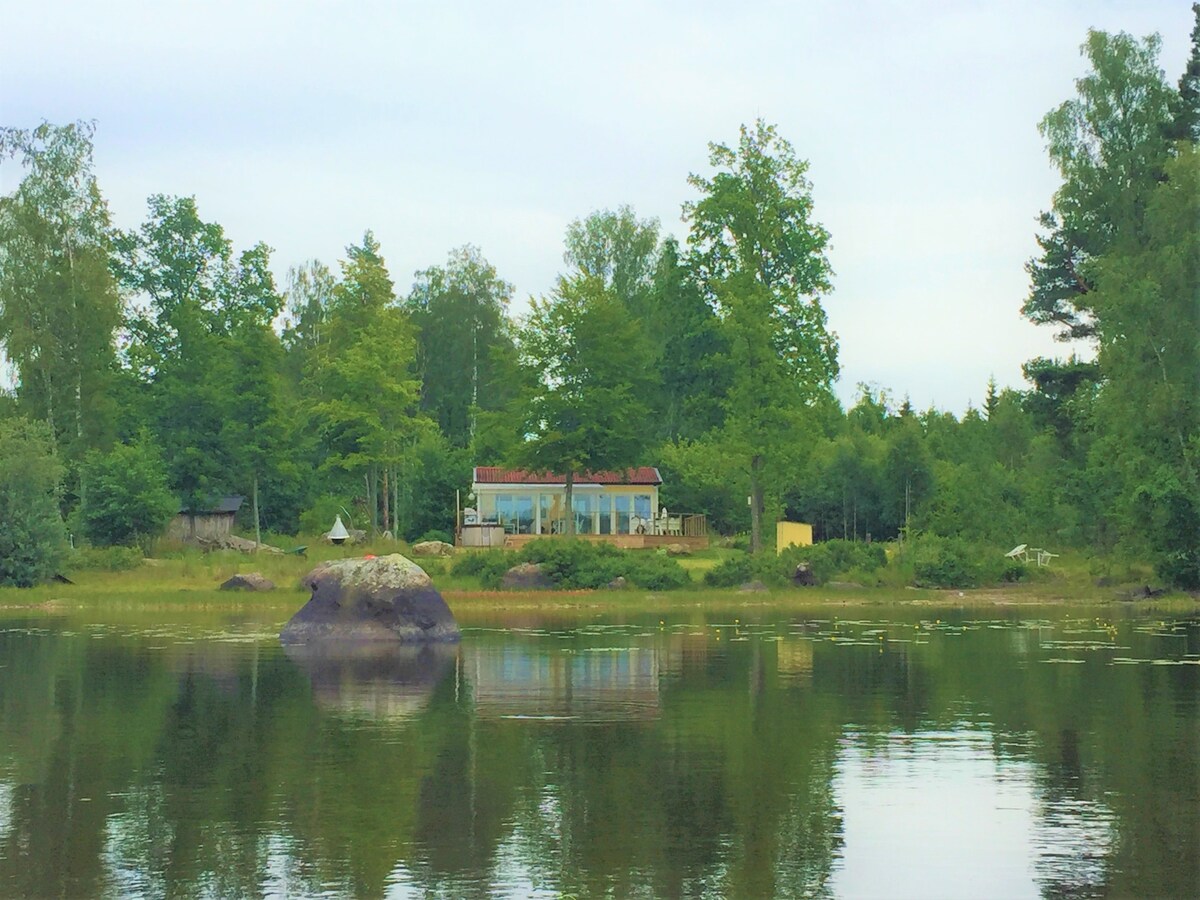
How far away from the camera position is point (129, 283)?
101875 millimetres

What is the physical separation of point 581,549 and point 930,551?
12677mm

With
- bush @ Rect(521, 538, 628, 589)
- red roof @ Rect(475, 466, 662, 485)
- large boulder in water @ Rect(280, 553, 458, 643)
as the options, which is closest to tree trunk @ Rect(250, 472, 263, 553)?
red roof @ Rect(475, 466, 662, 485)

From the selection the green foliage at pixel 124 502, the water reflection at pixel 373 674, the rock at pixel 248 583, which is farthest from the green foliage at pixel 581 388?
the water reflection at pixel 373 674

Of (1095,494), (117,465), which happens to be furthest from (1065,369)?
(117,465)

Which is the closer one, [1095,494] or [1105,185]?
[1095,494]

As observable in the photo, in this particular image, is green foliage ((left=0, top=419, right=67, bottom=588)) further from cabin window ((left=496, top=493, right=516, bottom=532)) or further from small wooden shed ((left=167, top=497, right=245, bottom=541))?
cabin window ((left=496, top=493, right=516, bottom=532))

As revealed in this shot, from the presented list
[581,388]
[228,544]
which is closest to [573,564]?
[581,388]

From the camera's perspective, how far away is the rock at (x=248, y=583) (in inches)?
2065

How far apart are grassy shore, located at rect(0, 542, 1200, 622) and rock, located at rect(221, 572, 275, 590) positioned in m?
0.73

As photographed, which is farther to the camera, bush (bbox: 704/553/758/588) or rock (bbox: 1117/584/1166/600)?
bush (bbox: 704/553/758/588)

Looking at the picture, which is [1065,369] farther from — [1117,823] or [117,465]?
[1117,823]

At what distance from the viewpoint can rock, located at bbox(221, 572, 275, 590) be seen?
172ft

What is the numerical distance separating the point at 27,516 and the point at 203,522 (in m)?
31.1

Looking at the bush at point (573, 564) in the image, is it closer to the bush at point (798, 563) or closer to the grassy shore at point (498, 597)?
the grassy shore at point (498, 597)
